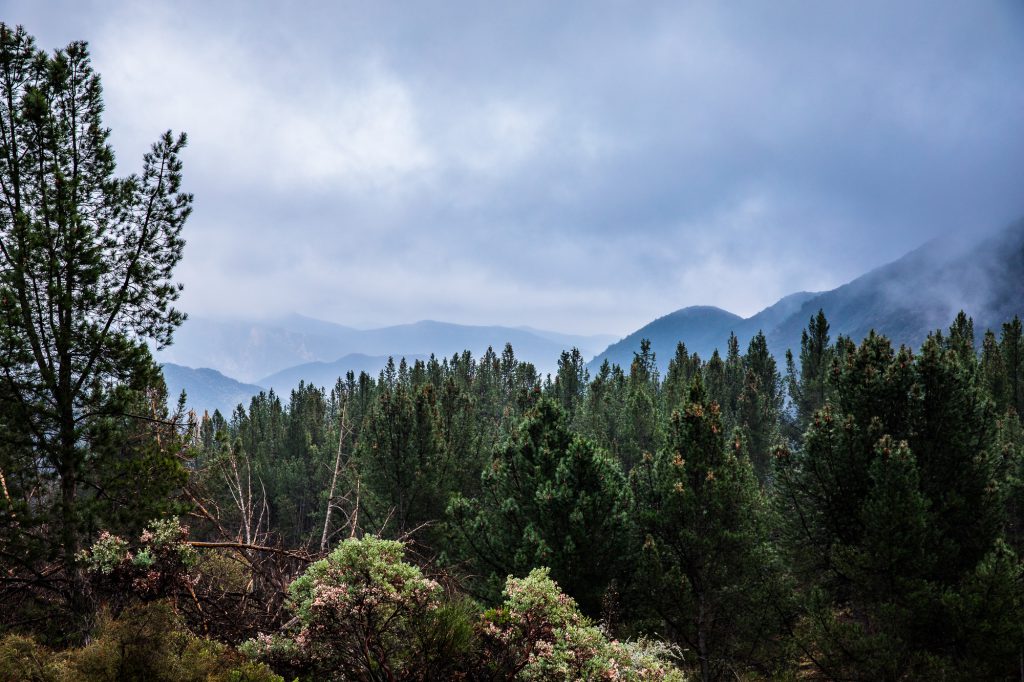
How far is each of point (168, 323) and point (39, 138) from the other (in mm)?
2808

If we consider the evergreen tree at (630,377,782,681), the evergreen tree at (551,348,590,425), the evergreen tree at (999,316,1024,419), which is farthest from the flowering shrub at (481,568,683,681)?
the evergreen tree at (551,348,590,425)

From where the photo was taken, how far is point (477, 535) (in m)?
Result: 13.5

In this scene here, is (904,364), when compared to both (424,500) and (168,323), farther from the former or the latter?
(424,500)

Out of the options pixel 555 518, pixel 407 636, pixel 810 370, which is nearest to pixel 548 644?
pixel 407 636

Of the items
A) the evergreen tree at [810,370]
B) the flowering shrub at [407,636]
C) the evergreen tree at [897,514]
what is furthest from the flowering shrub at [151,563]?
the evergreen tree at [810,370]

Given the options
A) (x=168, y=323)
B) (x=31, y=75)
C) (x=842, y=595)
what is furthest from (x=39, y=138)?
(x=842, y=595)

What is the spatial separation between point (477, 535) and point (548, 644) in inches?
347

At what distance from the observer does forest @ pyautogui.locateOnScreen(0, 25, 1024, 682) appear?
5.02m

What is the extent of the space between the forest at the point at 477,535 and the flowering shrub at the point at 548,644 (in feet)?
0.09

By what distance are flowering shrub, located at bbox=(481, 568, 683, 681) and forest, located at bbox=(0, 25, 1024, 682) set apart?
0.03m

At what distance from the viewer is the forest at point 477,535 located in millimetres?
5023

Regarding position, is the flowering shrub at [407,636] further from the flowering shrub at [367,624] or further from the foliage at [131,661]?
the foliage at [131,661]

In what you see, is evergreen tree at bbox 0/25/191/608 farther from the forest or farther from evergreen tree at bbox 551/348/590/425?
evergreen tree at bbox 551/348/590/425

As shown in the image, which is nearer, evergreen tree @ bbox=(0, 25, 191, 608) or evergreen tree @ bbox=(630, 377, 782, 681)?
evergreen tree @ bbox=(0, 25, 191, 608)
